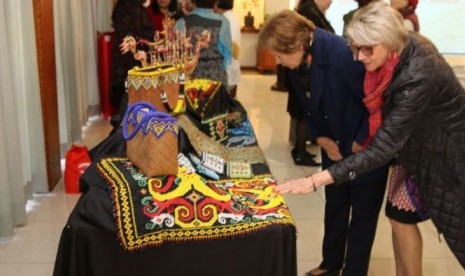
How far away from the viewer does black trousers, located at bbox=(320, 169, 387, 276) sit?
2.22m

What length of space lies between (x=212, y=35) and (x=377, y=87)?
6.78 ft

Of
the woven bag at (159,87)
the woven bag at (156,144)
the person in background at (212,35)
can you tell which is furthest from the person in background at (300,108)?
the woven bag at (156,144)

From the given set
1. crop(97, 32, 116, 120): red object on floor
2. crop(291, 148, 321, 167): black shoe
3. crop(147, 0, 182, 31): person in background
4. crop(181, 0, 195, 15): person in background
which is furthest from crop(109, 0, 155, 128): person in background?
crop(291, 148, 321, 167): black shoe

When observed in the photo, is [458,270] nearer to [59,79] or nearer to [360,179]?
[360,179]

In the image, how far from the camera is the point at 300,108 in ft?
14.3

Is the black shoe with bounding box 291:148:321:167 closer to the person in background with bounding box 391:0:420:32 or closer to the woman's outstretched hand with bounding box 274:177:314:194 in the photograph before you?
the person in background with bounding box 391:0:420:32

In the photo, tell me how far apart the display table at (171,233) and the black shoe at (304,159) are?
2558 millimetres

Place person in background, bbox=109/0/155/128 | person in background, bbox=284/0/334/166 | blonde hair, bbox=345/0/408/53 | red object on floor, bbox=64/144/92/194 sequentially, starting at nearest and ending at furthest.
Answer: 1. blonde hair, bbox=345/0/408/53
2. red object on floor, bbox=64/144/92/194
3. person in background, bbox=284/0/334/166
4. person in background, bbox=109/0/155/128

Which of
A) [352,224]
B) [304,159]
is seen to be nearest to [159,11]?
[304,159]

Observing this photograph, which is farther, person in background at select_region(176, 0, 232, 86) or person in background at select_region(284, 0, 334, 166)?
person in background at select_region(284, 0, 334, 166)

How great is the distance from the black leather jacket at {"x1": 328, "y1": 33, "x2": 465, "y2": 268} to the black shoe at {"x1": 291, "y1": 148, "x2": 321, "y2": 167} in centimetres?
241

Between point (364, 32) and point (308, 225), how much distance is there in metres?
1.81

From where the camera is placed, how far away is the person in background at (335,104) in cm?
203

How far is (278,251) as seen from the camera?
1786mm
